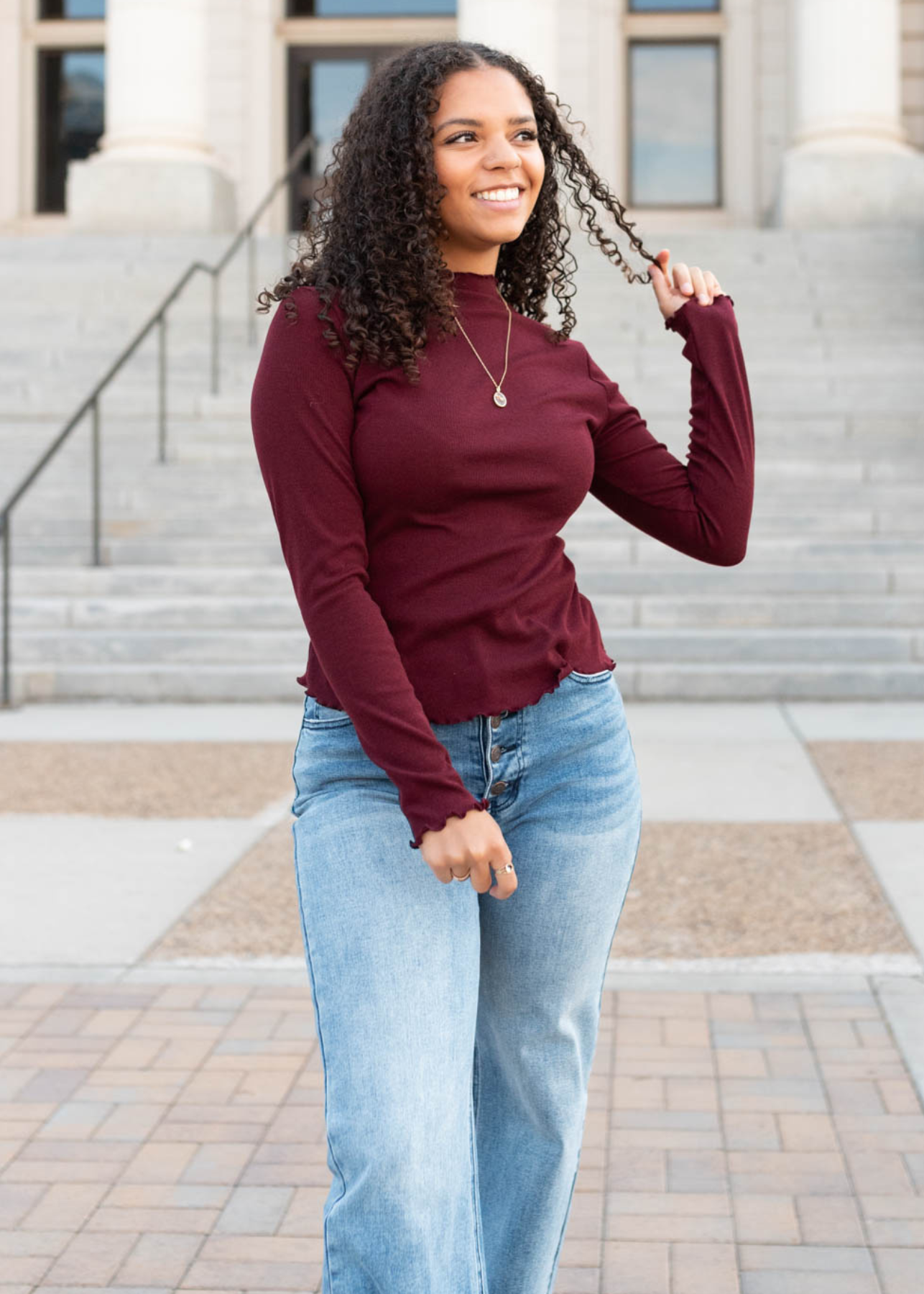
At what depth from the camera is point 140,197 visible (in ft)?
59.7

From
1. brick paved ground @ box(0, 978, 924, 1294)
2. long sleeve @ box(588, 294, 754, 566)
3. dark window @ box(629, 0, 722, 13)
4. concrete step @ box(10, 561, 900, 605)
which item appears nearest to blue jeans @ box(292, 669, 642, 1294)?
long sleeve @ box(588, 294, 754, 566)

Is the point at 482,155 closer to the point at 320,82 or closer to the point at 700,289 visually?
the point at 700,289

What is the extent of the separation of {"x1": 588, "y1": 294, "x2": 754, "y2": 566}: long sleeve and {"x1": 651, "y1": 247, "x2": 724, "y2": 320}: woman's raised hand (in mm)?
15

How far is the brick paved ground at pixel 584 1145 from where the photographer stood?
301cm

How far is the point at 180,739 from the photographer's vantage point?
836 centimetres

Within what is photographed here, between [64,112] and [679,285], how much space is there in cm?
2251

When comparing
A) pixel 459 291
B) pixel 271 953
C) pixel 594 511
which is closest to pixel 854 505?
pixel 594 511

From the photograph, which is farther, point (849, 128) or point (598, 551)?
point (849, 128)

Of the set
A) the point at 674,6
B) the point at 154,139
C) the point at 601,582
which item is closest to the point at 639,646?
the point at 601,582

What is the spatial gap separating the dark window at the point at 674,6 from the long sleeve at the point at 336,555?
21.8 m

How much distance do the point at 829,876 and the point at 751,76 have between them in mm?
17981

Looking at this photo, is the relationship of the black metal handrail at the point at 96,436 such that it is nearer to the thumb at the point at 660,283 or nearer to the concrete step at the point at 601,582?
the concrete step at the point at 601,582

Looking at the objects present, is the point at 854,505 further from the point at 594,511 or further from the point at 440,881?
the point at 440,881

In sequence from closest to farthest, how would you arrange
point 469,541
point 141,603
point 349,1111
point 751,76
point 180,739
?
point 349,1111 → point 469,541 → point 180,739 → point 141,603 → point 751,76
